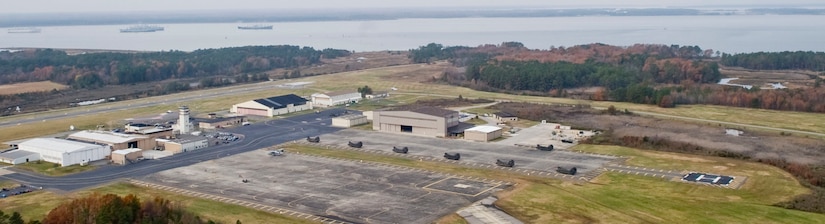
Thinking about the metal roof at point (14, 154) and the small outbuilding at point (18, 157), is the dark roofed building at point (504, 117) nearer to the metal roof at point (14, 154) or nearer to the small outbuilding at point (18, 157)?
the small outbuilding at point (18, 157)

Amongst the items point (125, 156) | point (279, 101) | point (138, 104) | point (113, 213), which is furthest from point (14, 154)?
point (138, 104)

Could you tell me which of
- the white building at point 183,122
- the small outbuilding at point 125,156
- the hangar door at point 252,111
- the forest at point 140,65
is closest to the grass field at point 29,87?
the forest at point 140,65

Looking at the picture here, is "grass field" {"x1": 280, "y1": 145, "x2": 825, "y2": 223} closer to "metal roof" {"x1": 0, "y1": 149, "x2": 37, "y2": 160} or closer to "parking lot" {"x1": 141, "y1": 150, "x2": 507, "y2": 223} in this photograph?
"parking lot" {"x1": 141, "y1": 150, "x2": 507, "y2": 223}

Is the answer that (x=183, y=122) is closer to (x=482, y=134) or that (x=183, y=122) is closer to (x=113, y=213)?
(x=482, y=134)

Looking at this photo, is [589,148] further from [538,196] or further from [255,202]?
[255,202]

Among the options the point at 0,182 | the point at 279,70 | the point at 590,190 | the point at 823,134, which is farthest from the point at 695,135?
the point at 279,70

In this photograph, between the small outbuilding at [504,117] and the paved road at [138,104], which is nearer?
the small outbuilding at [504,117]
